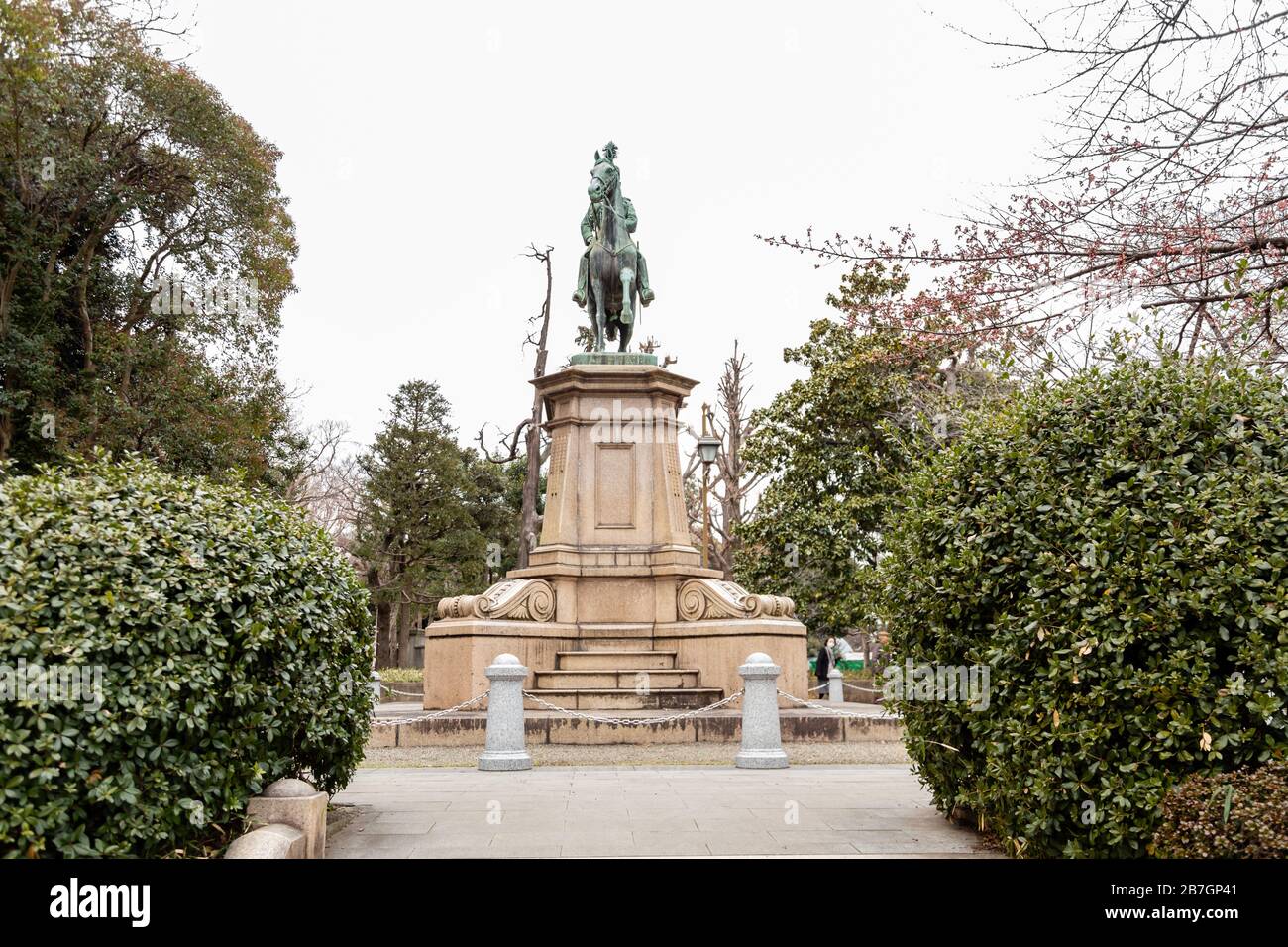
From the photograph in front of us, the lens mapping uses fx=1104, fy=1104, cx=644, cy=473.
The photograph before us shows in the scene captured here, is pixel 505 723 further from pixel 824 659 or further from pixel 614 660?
pixel 824 659

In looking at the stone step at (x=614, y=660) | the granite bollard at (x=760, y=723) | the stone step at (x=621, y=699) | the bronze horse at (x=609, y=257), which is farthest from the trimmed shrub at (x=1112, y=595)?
the bronze horse at (x=609, y=257)

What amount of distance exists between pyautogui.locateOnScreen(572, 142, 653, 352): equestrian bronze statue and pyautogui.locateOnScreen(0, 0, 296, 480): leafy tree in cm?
1122

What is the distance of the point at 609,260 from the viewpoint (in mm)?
17359

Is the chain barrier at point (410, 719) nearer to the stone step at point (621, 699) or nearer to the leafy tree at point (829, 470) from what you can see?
the stone step at point (621, 699)

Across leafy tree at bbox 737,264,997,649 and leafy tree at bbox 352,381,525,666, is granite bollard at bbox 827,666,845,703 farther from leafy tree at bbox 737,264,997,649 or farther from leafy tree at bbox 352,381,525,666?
leafy tree at bbox 352,381,525,666

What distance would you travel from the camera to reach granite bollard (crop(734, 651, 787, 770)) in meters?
10.8

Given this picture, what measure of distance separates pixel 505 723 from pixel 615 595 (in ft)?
17.1

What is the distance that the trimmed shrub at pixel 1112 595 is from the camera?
15.9 feet

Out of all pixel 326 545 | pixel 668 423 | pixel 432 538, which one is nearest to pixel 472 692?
pixel 668 423

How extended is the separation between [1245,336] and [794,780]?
5475mm

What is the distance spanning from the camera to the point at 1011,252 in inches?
282
